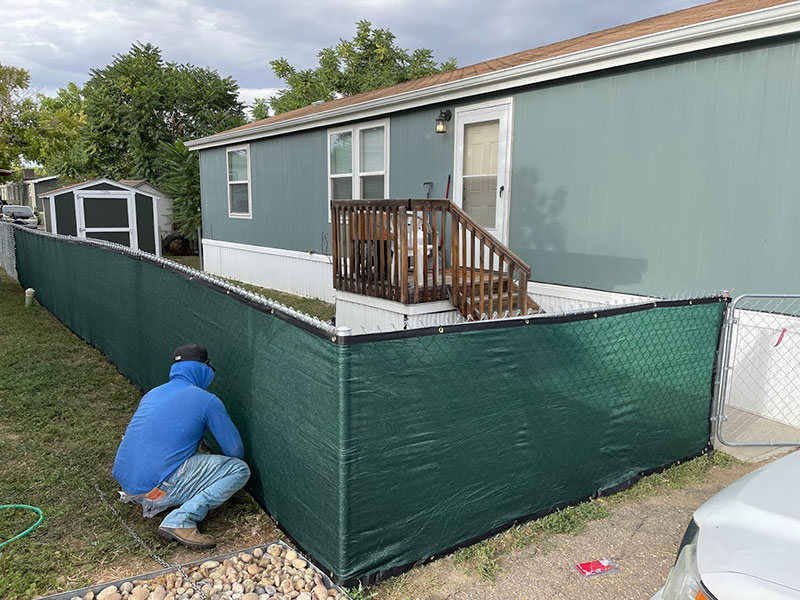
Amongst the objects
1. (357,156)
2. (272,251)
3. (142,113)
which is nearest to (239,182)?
(272,251)

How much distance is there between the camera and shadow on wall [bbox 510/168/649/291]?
18.9 ft

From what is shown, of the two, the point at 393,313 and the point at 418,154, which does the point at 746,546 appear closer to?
the point at 393,313

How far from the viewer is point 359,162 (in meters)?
9.01

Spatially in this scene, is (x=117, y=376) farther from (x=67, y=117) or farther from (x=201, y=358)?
(x=67, y=117)

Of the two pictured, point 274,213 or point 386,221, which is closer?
point 386,221

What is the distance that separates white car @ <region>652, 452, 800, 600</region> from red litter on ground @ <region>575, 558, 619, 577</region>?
1029mm

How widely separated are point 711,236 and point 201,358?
4.26m

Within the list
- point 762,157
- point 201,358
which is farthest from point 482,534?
point 762,157

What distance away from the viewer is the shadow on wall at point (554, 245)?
5.75m

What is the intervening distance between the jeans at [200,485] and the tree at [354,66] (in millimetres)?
31807

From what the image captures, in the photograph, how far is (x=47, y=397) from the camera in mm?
5066

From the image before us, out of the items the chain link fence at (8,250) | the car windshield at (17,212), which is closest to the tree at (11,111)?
the chain link fence at (8,250)

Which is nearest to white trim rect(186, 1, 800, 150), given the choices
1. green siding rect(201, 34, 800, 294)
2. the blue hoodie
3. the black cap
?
green siding rect(201, 34, 800, 294)

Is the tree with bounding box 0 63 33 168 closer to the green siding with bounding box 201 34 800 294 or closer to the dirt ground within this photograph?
the green siding with bounding box 201 34 800 294
